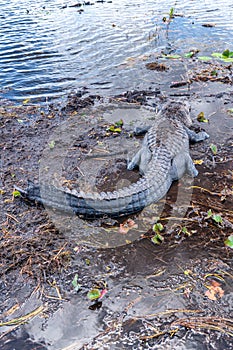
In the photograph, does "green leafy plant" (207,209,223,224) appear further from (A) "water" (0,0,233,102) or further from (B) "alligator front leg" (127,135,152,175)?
(A) "water" (0,0,233,102)

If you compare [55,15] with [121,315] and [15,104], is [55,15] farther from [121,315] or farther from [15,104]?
[121,315]

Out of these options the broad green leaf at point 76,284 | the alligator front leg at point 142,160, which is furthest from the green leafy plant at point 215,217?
the broad green leaf at point 76,284

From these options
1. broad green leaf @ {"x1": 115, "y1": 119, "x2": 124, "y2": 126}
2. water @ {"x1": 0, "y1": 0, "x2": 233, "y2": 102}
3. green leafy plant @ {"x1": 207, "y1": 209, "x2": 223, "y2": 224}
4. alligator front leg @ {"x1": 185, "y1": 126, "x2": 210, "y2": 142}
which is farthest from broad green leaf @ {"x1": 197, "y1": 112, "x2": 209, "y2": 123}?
green leafy plant @ {"x1": 207, "y1": 209, "x2": 223, "y2": 224}

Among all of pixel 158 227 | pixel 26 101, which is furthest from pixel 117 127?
pixel 158 227

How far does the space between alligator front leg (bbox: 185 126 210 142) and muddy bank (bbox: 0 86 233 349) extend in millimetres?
547

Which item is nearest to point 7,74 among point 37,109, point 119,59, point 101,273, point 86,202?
point 37,109

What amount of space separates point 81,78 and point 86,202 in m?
4.86

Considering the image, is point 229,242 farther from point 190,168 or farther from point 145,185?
point 190,168

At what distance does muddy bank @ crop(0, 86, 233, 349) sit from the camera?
2400mm

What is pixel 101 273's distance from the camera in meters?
2.88

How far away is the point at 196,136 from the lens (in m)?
4.78

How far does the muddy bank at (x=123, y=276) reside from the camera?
240 centimetres

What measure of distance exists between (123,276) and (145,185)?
1.06 meters

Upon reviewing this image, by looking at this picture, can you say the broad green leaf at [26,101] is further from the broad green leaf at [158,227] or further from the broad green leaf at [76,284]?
the broad green leaf at [76,284]
